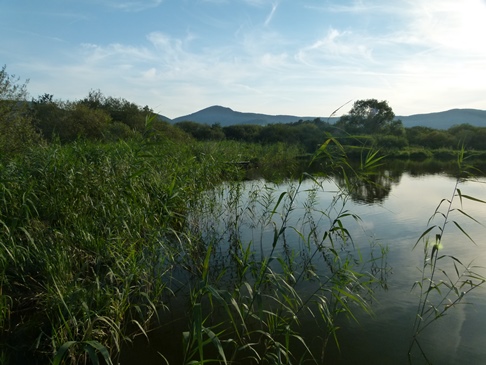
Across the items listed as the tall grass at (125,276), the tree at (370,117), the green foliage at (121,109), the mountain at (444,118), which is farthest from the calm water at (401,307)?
the mountain at (444,118)

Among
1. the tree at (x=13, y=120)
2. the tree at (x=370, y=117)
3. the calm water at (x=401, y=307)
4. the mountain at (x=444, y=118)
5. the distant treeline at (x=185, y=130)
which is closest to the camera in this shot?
the calm water at (x=401, y=307)

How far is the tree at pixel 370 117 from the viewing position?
46.6 metres

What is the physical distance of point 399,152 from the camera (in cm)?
3528

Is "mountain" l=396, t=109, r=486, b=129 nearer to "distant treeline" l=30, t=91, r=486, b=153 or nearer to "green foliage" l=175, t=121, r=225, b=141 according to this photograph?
"distant treeline" l=30, t=91, r=486, b=153

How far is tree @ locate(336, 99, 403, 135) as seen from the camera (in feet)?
153

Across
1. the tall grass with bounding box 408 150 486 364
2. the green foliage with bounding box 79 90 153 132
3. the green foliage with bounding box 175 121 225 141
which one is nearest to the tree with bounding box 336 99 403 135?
the green foliage with bounding box 175 121 225 141

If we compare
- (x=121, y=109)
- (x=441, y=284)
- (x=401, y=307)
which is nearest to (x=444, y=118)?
(x=121, y=109)

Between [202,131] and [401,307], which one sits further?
[202,131]

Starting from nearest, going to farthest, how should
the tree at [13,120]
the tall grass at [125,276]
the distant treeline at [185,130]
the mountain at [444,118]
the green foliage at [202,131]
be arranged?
the tall grass at [125,276], the tree at [13,120], the distant treeline at [185,130], the green foliage at [202,131], the mountain at [444,118]

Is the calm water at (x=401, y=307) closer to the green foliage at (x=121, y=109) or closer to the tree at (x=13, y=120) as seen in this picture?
the tree at (x=13, y=120)

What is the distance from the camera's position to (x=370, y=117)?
4847 cm

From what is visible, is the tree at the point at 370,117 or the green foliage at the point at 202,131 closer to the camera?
the green foliage at the point at 202,131

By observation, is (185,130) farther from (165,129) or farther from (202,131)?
(165,129)

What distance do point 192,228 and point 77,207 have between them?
254 centimetres
